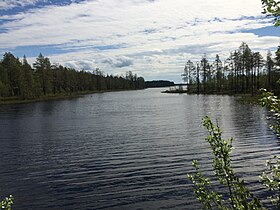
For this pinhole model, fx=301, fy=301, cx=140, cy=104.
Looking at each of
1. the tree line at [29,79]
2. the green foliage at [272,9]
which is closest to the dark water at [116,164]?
the green foliage at [272,9]

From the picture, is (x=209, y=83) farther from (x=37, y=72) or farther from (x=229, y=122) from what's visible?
(x=229, y=122)

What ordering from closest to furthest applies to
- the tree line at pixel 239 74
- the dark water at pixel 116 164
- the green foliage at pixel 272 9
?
the green foliage at pixel 272 9
the dark water at pixel 116 164
the tree line at pixel 239 74

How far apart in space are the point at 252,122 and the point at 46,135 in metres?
26.0

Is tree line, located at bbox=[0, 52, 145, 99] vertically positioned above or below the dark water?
above

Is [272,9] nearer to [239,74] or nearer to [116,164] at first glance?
[116,164]

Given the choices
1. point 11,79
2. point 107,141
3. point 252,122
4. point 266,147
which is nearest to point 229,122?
point 252,122

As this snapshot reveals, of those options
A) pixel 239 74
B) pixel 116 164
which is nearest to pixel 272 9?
pixel 116 164

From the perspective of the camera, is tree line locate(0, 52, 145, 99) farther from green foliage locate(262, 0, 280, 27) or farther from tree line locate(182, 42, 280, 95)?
green foliage locate(262, 0, 280, 27)

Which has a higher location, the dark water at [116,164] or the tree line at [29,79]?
the tree line at [29,79]

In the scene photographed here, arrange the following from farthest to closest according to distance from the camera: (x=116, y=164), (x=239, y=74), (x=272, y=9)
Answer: (x=239, y=74)
(x=116, y=164)
(x=272, y=9)

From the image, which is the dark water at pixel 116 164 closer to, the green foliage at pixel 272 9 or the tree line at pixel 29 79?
the green foliage at pixel 272 9

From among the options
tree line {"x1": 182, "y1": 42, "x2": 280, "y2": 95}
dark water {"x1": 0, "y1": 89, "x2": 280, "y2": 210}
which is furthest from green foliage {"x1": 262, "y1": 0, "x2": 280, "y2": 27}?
tree line {"x1": 182, "y1": 42, "x2": 280, "y2": 95}

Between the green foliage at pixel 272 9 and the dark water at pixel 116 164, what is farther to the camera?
the dark water at pixel 116 164

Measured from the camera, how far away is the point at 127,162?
21.6m
